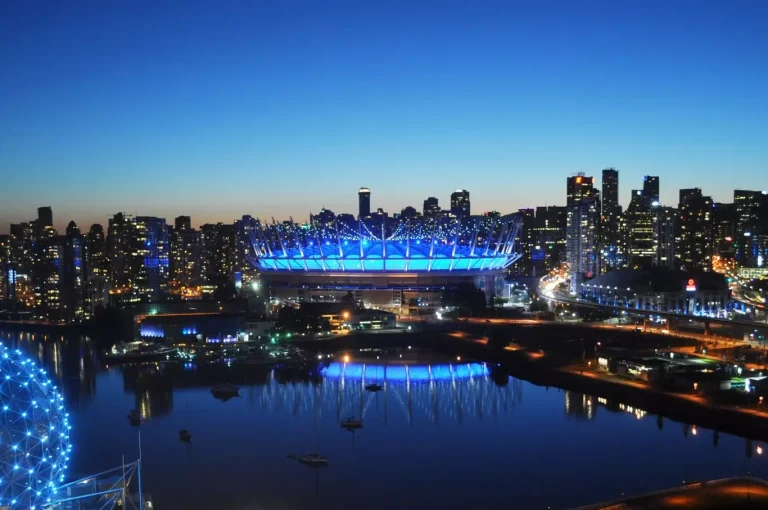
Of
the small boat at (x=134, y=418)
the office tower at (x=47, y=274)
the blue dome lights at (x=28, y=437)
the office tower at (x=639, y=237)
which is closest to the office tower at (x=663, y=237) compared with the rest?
the office tower at (x=639, y=237)

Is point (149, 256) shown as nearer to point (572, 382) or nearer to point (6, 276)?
point (6, 276)

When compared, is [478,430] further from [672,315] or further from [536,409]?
[672,315]

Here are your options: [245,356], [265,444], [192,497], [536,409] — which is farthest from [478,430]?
[245,356]

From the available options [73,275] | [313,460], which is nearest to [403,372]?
[313,460]

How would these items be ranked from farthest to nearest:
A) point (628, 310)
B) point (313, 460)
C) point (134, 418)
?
point (628, 310), point (134, 418), point (313, 460)

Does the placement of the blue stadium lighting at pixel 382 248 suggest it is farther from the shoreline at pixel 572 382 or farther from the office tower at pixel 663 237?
the office tower at pixel 663 237
